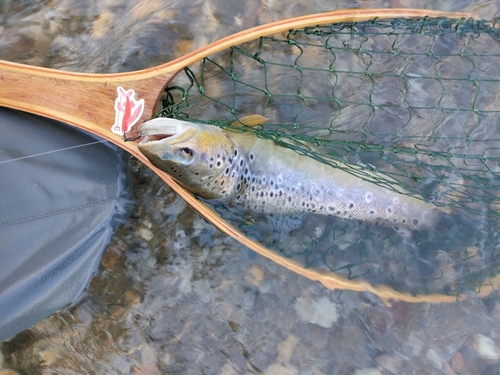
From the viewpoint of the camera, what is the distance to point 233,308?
3051mm

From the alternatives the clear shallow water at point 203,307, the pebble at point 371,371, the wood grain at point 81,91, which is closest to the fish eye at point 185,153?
the wood grain at point 81,91

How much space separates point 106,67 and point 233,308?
1.85 metres

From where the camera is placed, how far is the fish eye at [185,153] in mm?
2039

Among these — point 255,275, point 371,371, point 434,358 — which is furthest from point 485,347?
point 255,275

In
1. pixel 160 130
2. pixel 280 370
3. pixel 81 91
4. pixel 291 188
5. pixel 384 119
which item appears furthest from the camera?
pixel 280 370

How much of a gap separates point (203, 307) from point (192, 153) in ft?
4.46

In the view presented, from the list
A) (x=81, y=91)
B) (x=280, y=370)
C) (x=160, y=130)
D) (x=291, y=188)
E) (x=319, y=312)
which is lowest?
(x=280, y=370)

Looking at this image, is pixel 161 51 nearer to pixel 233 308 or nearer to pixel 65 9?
pixel 65 9

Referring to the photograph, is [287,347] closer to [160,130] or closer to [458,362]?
[458,362]

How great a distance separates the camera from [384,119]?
116 inches

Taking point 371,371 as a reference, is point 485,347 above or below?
above

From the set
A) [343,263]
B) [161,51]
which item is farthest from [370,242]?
[161,51]

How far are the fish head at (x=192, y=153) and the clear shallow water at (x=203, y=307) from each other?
60 centimetres

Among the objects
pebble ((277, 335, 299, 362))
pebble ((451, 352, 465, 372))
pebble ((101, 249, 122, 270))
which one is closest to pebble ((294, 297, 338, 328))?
pebble ((277, 335, 299, 362))
